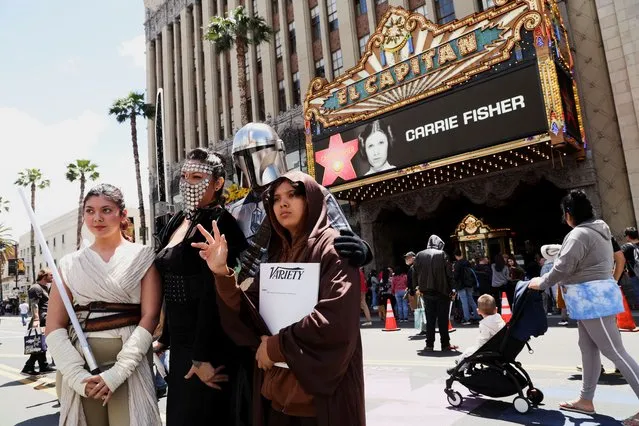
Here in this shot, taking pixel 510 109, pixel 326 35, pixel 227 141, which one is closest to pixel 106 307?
pixel 510 109

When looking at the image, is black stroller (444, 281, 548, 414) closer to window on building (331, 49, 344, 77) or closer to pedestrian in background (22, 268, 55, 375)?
pedestrian in background (22, 268, 55, 375)

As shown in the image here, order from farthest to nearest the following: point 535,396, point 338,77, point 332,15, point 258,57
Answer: point 258,57, point 332,15, point 338,77, point 535,396

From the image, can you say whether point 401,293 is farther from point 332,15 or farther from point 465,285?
point 332,15

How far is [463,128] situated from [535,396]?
1040cm

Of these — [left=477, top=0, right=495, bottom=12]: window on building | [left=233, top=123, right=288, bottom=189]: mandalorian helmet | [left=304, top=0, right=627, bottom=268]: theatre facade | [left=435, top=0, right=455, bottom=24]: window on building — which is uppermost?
[left=435, top=0, right=455, bottom=24]: window on building

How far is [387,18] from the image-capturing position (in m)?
15.5

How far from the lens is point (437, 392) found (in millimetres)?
4863

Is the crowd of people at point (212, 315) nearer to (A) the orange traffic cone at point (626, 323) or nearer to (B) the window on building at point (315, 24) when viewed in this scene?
(A) the orange traffic cone at point (626, 323)

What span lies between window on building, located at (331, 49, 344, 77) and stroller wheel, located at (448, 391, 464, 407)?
19.6 m

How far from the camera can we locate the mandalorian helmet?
3492 mm

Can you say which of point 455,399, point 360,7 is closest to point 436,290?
point 455,399

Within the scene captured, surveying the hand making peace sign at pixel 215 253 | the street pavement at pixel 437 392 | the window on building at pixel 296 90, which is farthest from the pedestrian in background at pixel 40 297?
the window on building at pixel 296 90

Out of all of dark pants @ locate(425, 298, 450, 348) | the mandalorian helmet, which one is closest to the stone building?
the mandalorian helmet

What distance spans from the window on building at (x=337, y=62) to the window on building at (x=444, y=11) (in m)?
5.32
